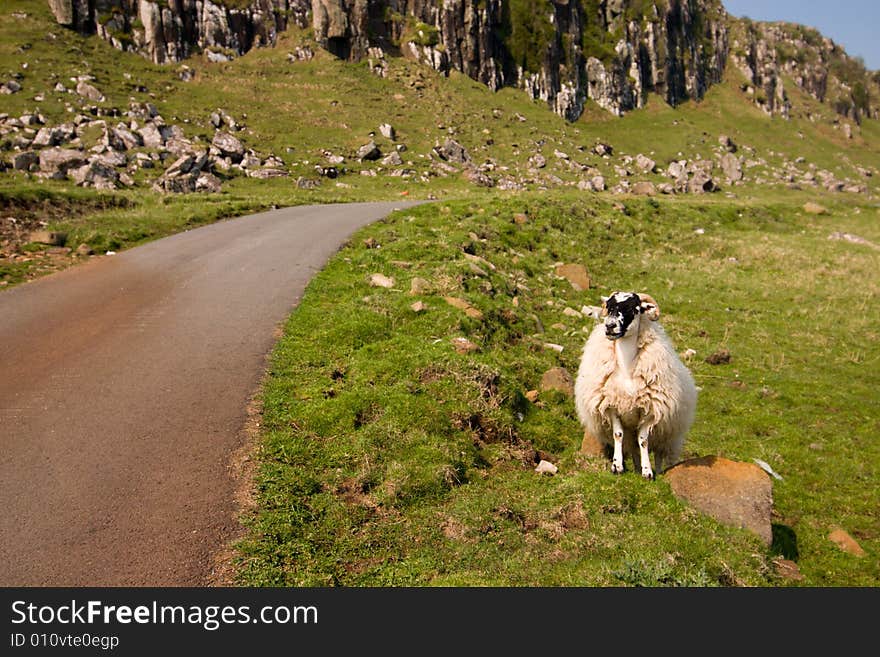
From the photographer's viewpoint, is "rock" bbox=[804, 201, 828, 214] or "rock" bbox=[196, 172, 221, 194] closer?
"rock" bbox=[196, 172, 221, 194]

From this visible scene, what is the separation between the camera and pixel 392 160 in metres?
58.6

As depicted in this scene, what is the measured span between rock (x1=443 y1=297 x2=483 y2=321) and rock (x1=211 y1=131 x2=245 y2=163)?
4405 centimetres

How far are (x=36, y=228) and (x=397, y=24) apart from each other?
8586cm

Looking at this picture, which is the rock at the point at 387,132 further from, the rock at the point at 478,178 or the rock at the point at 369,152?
the rock at the point at 478,178

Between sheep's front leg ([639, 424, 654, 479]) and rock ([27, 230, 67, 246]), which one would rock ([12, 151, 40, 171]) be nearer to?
rock ([27, 230, 67, 246])

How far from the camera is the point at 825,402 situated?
48.6ft

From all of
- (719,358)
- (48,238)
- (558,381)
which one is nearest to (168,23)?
(48,238)

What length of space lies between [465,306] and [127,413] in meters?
8.59

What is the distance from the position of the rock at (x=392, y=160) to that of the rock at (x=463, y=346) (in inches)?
1932

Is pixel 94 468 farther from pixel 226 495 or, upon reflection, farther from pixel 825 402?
pixel 825 402

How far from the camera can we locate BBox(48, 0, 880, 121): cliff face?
241 ft

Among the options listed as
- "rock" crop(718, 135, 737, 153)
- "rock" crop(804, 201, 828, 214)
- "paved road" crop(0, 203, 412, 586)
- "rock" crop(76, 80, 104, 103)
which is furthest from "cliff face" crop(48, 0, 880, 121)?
"paved road" crop(0, 203, 412, 586)

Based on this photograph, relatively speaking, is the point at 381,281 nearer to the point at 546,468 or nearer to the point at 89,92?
the point at 546,468
